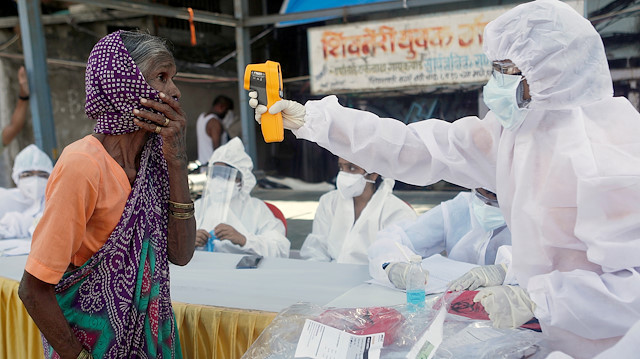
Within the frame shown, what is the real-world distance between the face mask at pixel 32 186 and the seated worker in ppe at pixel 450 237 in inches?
116

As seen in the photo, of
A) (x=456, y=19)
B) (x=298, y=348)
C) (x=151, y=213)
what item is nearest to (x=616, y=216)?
(x=298, y=348)

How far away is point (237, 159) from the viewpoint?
375 cm

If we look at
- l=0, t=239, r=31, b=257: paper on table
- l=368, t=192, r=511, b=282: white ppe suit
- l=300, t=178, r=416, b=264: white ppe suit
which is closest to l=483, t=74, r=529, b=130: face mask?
l=368, t=192, r=511, b=282: white ppe suit

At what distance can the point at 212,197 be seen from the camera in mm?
3699

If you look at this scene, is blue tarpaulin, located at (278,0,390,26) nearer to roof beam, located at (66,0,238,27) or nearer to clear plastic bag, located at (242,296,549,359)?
roof beam, located at (66,0,238,27)

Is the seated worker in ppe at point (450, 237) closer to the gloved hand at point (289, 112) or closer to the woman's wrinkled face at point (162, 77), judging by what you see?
the gloved hand at point (289, 112)

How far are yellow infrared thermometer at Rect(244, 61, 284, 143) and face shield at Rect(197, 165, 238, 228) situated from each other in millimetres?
2229

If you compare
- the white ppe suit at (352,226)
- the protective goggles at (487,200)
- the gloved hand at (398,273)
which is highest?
the protective goggles at (487,200)

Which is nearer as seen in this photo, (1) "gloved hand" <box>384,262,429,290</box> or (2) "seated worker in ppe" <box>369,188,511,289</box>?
(1) "gloved hand" <box>384,262,429,290</box>

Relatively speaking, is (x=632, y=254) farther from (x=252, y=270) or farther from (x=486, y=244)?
(x=252, y=270)

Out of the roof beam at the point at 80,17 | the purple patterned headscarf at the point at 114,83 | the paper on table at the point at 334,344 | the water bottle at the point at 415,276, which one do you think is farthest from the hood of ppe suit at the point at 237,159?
the roof beam at the point at 80,17

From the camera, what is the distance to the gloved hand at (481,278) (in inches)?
79.1

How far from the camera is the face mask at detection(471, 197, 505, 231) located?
7.77ft

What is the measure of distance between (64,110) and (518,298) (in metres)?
7.74
